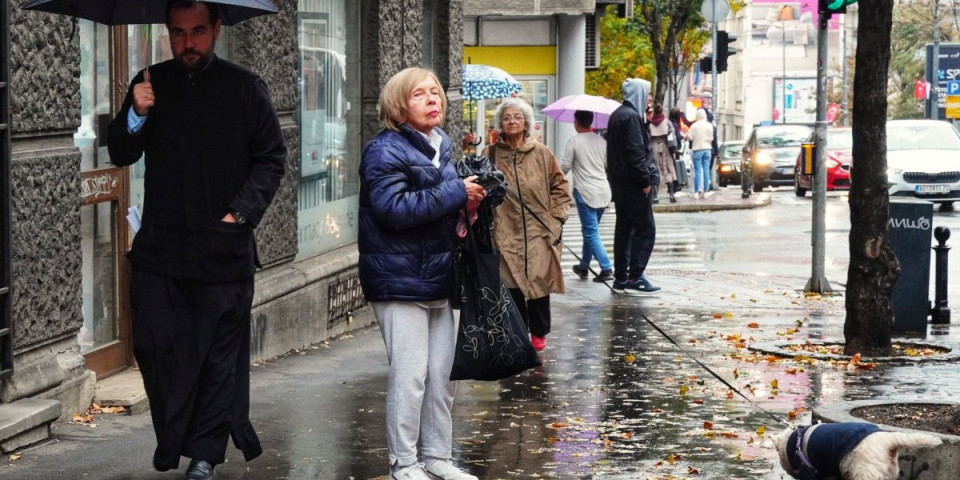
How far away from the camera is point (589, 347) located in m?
11.3

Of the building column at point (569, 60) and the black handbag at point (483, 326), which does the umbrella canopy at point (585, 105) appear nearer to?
the black handbag at point (483, 326)

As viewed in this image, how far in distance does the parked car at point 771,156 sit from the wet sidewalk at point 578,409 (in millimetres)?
24164

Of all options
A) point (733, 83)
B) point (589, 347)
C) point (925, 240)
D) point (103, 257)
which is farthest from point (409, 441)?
point (733, 83)

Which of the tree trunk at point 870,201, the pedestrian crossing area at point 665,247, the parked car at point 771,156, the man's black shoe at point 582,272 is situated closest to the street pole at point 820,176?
the man's black shoe at point 582,272

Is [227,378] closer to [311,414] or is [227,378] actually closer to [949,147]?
[311,414]

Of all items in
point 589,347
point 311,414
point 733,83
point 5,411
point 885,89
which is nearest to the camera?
point 5,411

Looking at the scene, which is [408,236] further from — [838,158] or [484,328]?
[838,158]

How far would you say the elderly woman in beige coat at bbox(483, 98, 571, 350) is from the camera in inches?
421

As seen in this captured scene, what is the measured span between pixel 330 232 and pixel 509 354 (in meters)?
5.30

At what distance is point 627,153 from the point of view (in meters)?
14.9

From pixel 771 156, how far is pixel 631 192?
23.2 m

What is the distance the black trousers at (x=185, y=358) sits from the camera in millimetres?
6367

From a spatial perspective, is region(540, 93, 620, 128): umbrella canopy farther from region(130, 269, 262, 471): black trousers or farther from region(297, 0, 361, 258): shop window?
region(130, 269, 262, 471): black trousers

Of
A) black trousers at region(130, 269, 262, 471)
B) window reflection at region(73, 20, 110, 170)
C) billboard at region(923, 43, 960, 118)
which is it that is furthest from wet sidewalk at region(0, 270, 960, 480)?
billboard at region(923, 43, 960, 118)
